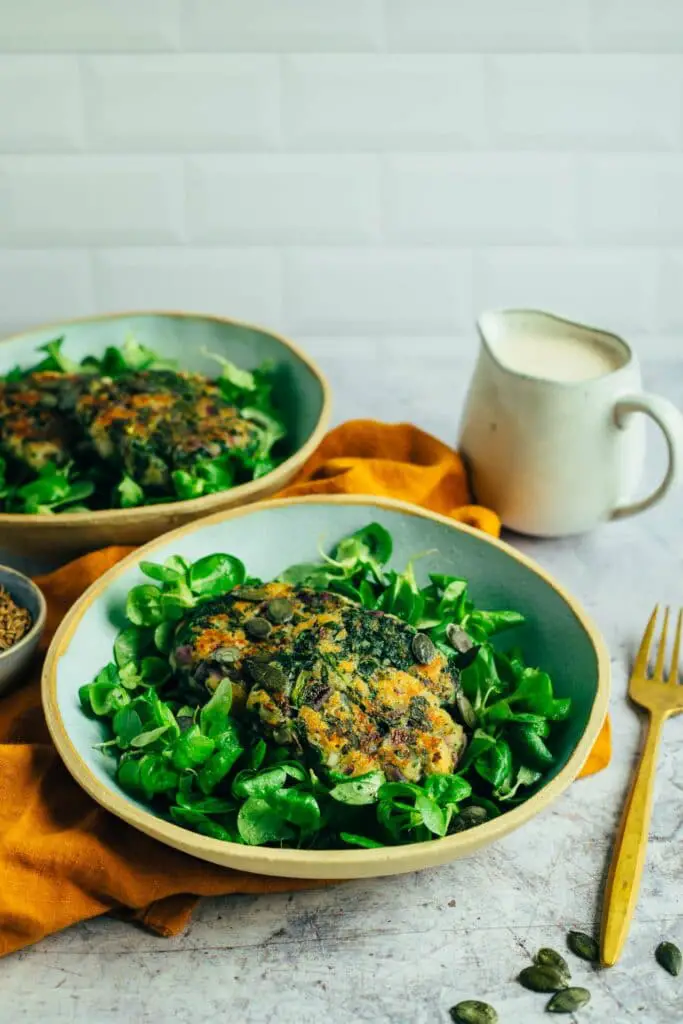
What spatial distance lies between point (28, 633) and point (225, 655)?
1.21 feet

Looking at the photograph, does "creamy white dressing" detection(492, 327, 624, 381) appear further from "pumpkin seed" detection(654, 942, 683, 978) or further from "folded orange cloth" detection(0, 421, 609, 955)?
"pumpkin seed" detection(654, 942, 683, 978)

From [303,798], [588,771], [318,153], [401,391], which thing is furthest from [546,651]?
[318,153]

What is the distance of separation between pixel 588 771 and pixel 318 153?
4.93 feet

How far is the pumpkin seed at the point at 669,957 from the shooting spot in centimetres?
140

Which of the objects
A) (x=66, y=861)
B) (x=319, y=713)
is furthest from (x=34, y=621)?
(x=319, y=713)

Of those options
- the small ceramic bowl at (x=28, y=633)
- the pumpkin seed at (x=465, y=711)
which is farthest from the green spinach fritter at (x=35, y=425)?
the pumpkin seed at (x=465, y=711)

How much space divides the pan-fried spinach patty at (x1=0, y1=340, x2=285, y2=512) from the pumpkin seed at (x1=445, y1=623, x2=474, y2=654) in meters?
0.54

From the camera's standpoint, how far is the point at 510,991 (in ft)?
4.54

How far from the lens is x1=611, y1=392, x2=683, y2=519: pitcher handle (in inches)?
76.3

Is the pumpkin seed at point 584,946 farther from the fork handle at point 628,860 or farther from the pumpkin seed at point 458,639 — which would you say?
the pumpkin seed at point 458,639

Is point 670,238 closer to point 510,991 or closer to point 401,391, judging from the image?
point 401,391

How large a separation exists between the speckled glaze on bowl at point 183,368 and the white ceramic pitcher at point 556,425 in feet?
1.04

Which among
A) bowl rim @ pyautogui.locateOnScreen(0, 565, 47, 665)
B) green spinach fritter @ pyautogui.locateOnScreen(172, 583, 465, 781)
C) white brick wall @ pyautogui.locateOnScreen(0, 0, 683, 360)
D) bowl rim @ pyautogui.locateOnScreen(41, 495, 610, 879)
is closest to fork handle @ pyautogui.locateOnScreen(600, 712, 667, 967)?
bowl rim @ pyautogui.locateOnScreen(41, 495, 610, 879)

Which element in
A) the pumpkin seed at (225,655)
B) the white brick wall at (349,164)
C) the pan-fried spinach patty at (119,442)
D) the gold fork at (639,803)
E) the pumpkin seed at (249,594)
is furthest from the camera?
the white brick wall at (349,164)
